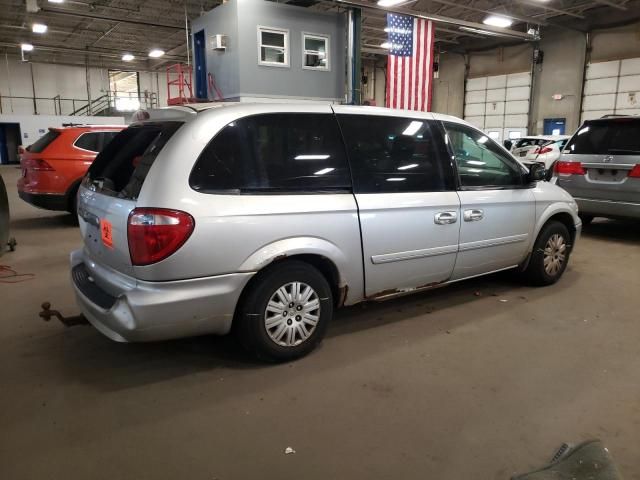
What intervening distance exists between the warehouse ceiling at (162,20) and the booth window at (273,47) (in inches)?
122

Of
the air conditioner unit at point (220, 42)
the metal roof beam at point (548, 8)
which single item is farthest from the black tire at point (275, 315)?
the metal roof beam at point (548, 8)

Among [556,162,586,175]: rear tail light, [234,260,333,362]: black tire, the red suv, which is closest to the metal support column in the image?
[556,162,586,175]: rear tail light

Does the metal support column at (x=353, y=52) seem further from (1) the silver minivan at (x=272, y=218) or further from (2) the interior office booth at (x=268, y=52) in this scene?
(1) the silver minivan at (x=272, y=218)

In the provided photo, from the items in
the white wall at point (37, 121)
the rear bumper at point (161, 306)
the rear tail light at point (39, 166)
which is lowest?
the rear bumper at point (161, 306)

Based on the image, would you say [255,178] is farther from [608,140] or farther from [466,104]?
[466,104]

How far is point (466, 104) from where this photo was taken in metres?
23.3

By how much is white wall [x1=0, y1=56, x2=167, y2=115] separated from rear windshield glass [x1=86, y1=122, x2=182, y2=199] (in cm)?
2944

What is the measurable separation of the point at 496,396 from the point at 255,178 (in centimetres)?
191

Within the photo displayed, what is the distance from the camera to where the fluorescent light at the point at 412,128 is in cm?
361

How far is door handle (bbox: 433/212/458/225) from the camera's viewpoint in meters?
3.58

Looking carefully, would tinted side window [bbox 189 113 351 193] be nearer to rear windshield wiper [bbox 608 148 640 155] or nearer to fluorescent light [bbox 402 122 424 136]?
fluorescent light [bbox 402 122 424 136]

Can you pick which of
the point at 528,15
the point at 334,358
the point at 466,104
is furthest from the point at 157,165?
the point at 466,104

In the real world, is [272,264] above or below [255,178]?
below

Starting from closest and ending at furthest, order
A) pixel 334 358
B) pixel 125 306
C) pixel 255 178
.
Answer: pixel 125 306 → pixel 255 178 → pixel 334 358
